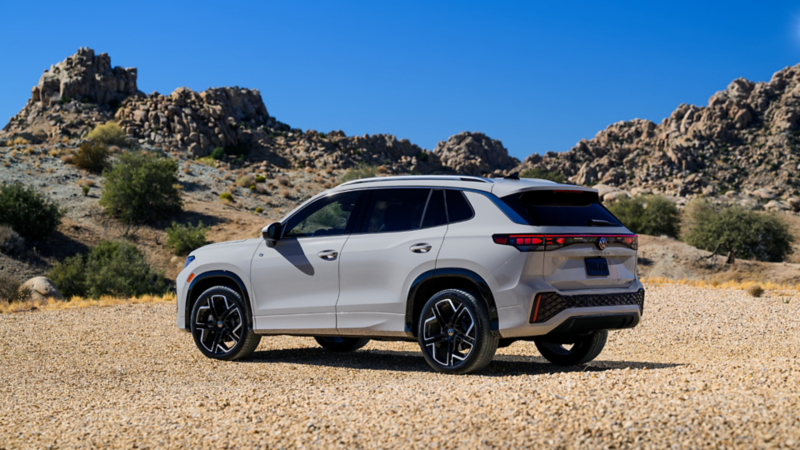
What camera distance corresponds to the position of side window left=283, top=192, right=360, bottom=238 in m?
7.84

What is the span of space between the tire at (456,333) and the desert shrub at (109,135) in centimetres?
6216

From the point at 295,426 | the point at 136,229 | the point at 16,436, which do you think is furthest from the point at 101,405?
the point at 136,229

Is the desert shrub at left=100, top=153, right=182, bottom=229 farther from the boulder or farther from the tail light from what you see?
the tail light

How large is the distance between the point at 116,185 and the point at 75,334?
113 feet

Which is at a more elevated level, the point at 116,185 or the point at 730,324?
the point at 116,185

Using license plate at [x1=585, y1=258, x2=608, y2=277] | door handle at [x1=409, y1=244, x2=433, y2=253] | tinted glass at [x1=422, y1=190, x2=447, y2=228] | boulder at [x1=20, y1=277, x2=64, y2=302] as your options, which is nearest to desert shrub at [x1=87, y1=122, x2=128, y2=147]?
boulder at [x1=20, y1=277, x2=64, y2=302]

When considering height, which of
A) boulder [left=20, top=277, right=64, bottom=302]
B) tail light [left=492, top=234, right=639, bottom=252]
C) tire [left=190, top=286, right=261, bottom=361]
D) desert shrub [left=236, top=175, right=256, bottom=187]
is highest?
desert shrub [left=236, top=175, right=256, bottom=187]

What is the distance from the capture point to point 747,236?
137 feet

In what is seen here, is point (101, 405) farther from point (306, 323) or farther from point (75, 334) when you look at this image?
point (75, 334)

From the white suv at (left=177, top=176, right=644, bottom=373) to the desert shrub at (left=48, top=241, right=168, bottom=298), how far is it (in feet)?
74.7

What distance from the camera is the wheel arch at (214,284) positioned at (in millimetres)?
8555

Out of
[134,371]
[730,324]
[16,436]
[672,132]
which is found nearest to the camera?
[16,436]

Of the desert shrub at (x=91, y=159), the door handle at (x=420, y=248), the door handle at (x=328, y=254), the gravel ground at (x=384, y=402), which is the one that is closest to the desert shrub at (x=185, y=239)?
the desert shrub at (x=91, y=159)

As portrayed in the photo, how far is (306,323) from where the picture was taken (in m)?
7.91
